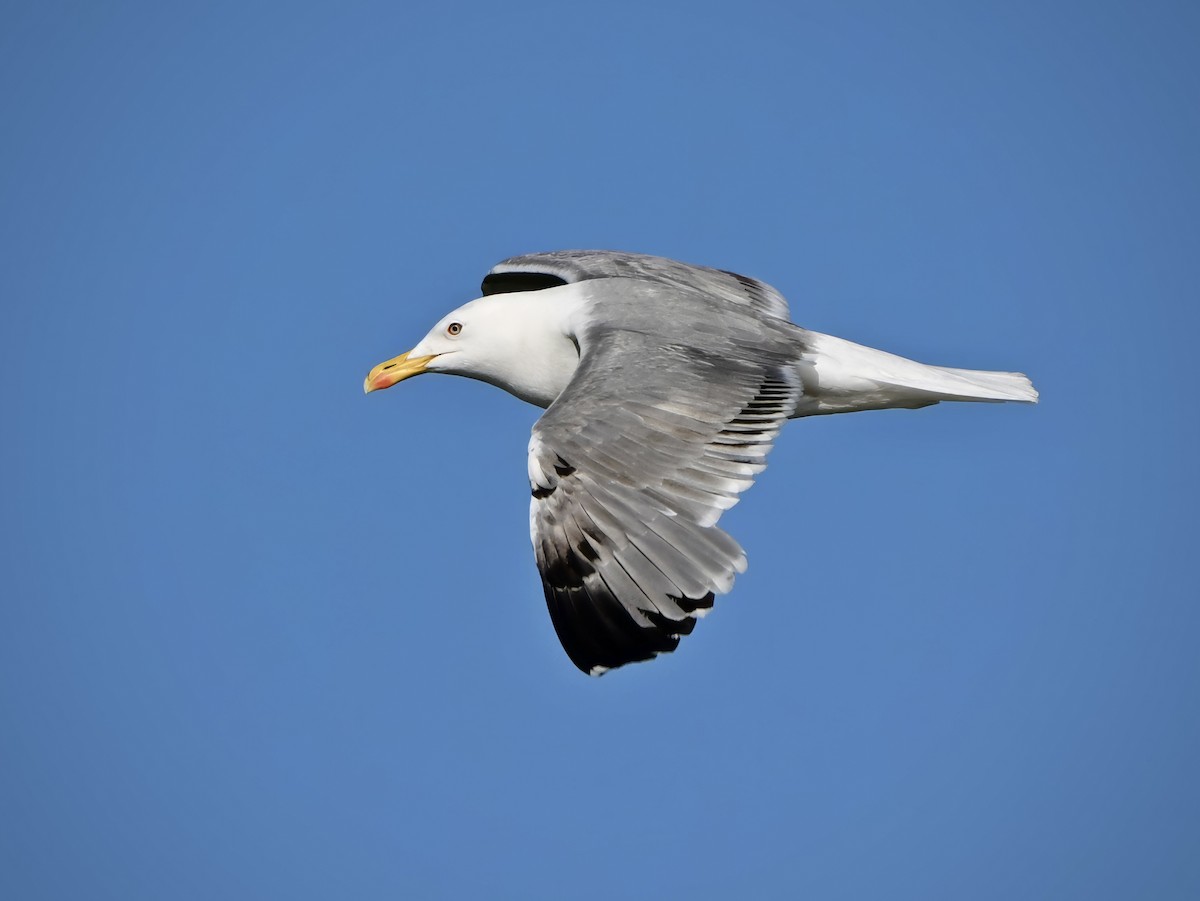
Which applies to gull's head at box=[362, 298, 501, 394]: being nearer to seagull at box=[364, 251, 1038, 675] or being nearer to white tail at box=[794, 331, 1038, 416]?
seagull at box=[364, 251, 1038, 675]

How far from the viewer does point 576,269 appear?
473 inches

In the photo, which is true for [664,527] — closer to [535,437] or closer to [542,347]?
[535,437]

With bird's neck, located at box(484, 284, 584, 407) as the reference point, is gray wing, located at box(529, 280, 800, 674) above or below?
below

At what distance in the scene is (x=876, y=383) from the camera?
10789mm

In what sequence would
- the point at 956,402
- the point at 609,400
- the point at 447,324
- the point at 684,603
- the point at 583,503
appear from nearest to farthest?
the point at 684,603 → the point at 583,503 → the point at 609,400 → the point at 956,402 → the point at 447,324

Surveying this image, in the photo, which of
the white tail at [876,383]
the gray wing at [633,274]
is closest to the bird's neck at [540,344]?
the gray wing at [633,274]

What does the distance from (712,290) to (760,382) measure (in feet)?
7.37

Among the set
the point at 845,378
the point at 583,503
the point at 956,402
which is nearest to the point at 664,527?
the point at 583,503

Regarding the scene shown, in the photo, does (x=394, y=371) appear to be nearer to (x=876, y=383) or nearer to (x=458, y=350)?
(x=458, y=350)

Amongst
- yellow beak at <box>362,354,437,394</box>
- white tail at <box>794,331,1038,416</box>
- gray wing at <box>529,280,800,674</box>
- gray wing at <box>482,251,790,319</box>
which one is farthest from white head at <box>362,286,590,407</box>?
white tail at <box>794,331,1038,416</box>

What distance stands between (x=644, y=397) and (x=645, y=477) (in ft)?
2.29

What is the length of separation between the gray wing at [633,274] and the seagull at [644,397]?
2 cm

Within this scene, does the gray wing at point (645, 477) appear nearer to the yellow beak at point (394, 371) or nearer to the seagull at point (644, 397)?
the seagull at point (644, 397)

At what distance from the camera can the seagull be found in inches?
323
